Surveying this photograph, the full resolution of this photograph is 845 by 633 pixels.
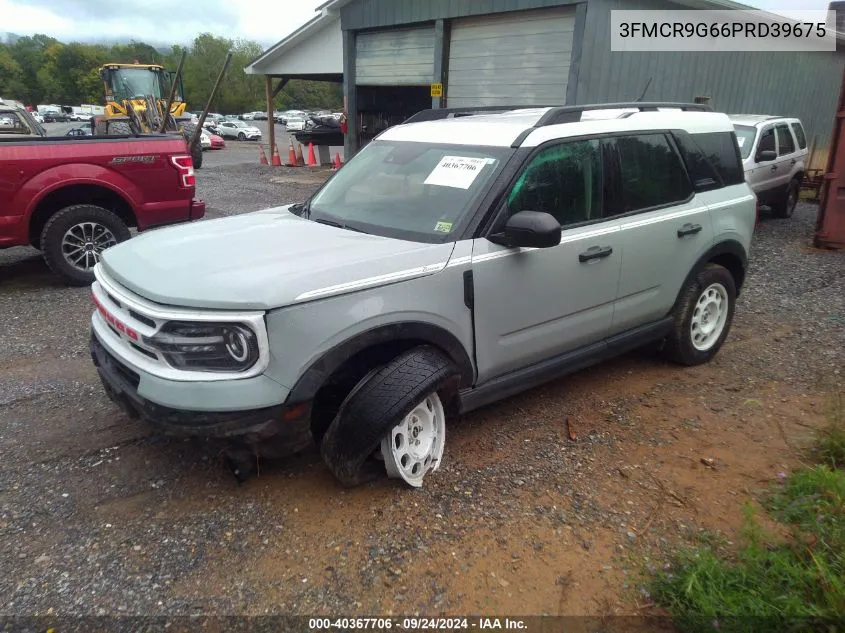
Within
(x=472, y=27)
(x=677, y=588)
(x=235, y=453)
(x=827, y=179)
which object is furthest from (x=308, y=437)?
(x=472, y=27)

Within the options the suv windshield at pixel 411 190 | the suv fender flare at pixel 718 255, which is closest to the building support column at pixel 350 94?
the suv fender flare at pixel 718 255

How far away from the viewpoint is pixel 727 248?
466 centimetres

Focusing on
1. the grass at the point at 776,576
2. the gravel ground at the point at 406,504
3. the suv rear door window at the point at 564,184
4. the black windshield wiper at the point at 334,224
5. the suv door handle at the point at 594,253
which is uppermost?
the suv rear door window at the point at 564,184

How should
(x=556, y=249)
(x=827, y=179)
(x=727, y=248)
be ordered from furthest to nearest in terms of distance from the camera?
→ (x=827, y=179)
(x=727, y=248)
(x=556, y=249)

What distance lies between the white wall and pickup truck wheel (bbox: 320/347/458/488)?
661 inches

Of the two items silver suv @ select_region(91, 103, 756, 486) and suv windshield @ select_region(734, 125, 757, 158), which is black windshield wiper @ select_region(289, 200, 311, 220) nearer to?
silver suv @ select_region(91, 103, 756, 486)

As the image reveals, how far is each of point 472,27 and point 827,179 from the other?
7262 mm

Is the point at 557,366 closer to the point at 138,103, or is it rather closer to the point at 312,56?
the point at 312,56

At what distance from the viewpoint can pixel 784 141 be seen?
409 inches

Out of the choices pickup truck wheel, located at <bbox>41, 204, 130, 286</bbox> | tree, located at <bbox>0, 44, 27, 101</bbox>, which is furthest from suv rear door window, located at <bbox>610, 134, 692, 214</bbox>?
tree, located at <bbox>0, 44, 27, 101</bbox>

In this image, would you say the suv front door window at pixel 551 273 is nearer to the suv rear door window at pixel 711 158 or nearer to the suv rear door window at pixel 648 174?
the suv rear door window at pixel 648 174

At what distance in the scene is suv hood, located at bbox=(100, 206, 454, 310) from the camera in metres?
2.61

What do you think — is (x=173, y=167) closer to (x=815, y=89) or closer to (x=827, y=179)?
(x=827, y=179)

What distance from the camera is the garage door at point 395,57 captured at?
14000mm
